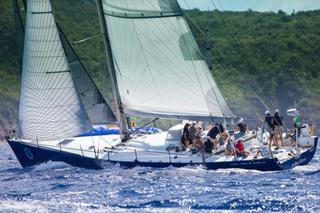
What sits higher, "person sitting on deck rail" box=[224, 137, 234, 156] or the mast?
the mast

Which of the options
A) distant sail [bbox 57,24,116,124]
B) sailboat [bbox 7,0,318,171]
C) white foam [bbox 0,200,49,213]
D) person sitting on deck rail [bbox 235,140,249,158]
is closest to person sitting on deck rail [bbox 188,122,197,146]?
sailboat [bbox 7,0,318,171]

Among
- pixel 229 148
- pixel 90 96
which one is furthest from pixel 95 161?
pixel 229 148

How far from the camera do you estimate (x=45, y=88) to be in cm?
3253

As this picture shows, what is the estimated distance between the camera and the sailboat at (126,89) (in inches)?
1239

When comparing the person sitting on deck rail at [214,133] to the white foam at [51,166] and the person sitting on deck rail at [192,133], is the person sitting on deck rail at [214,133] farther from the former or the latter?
the white foam at [51,166]

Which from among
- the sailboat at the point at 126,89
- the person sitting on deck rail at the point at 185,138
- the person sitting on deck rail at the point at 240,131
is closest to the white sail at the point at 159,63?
the sailboat at the point at 126,89

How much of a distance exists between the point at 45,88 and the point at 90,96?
1.79m

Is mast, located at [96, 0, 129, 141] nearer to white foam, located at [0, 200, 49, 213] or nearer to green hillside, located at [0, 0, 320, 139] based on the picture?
white foam, located at [0, 200, 49, 213]

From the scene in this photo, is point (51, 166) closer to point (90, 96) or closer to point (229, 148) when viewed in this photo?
point (90, 96)

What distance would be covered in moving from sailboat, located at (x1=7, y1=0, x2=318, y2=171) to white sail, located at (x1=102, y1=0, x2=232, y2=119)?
33 mm

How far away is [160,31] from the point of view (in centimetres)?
3184

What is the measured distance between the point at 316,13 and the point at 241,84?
3155cm

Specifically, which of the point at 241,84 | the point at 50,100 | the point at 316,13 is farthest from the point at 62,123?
the point at 316,13

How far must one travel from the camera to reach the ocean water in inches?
860
